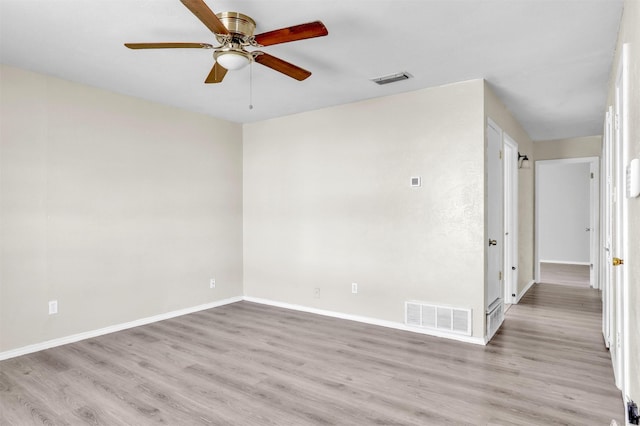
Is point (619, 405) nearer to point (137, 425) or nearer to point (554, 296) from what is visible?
point (137, 425)

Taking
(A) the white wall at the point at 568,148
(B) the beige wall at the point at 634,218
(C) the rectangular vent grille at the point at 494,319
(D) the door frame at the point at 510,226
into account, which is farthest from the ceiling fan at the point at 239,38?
(A) the white wall at the point at 568,148

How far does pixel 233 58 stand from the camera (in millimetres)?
2387

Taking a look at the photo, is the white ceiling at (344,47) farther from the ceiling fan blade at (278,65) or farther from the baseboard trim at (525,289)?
the baseboard trim at (525,289)

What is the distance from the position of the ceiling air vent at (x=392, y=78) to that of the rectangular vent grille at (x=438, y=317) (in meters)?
2.28

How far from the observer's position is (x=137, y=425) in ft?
7.43

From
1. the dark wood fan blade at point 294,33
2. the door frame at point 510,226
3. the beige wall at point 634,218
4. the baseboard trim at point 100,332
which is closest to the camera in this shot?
the beige wall at point 634,218

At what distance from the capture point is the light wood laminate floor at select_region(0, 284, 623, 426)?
238 centimetres

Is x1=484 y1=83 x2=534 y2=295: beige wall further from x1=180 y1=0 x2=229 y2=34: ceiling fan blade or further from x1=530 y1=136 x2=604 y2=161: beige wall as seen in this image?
x1=180 y1=0 x2=229 y2=34: ceiling fan blade

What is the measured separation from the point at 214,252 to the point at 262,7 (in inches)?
138

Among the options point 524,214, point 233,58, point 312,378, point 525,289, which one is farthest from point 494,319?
point 233,58

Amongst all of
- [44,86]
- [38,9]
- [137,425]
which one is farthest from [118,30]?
[137,425]

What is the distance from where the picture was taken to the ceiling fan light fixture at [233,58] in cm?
238

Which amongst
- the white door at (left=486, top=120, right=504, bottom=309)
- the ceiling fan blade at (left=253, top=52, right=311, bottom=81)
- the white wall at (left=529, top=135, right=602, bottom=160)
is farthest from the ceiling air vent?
the white wall at (left=529, top=135, right=602, bottom=160)

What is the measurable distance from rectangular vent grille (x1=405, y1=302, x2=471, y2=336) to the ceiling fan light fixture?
2901 mm
